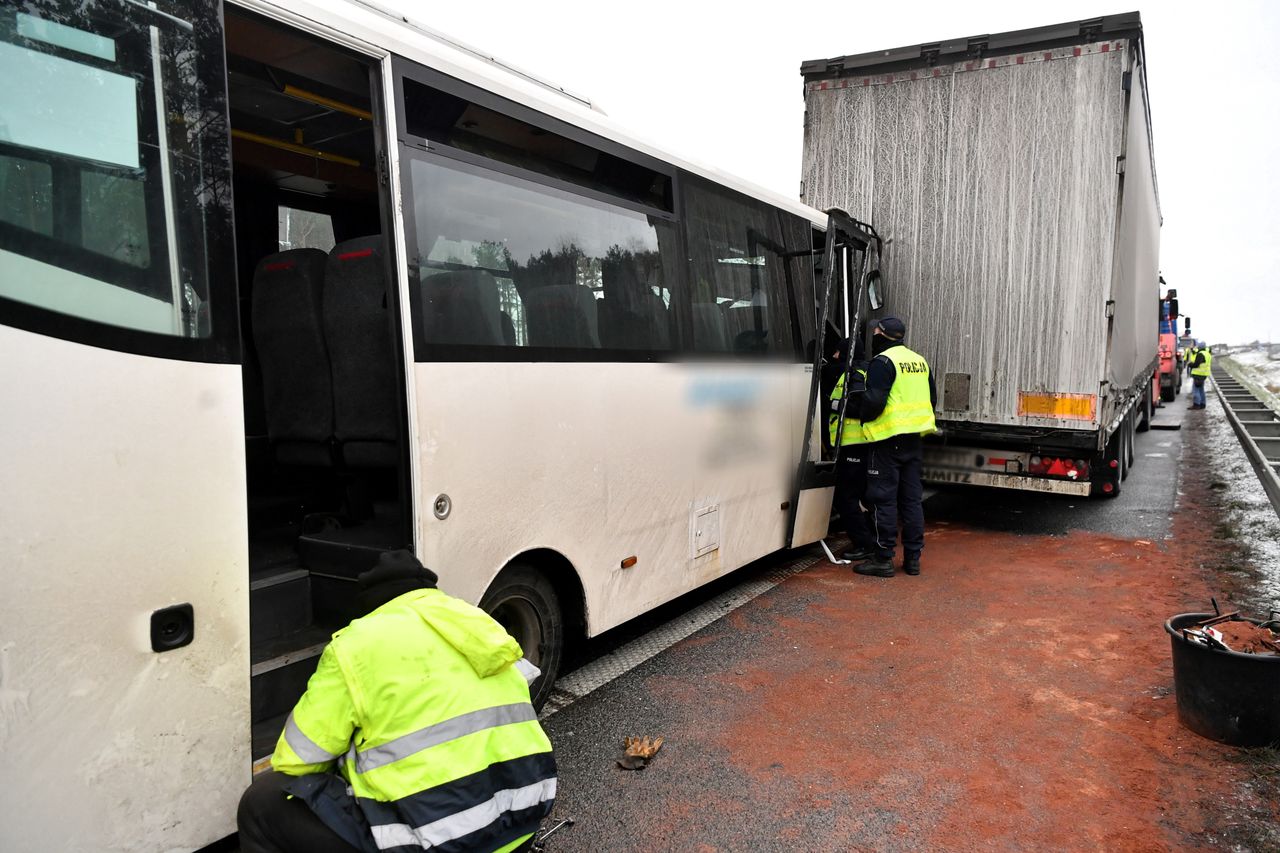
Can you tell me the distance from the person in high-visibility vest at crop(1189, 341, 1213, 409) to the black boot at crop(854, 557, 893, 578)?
20713mm

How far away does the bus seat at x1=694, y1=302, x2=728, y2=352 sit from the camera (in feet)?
16.2

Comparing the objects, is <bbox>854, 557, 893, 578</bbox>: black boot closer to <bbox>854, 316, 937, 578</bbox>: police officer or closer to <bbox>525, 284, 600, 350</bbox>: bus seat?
<bbox>854, 316, 937, 578</bbox>: police officer

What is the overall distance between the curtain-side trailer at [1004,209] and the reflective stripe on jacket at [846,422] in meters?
1.41

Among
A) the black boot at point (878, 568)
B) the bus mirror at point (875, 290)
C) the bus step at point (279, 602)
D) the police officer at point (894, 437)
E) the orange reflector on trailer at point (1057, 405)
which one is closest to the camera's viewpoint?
the bus step at point (279, 602)

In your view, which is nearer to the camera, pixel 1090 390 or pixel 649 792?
pixel 649 792

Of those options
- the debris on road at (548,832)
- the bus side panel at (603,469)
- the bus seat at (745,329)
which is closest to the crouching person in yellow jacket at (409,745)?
the debris on road at (548,832)

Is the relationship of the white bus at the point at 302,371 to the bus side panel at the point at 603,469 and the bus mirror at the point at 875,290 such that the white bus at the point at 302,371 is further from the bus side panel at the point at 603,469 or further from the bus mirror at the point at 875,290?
the bus mirror at the point at 875,290

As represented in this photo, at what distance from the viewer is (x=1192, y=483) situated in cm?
1092

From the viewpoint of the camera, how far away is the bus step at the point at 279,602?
10.6 feet

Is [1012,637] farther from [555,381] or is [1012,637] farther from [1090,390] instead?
[555,381]

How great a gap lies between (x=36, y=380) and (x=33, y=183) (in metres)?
0.53

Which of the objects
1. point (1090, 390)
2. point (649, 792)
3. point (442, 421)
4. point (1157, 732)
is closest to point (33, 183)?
point (442, 421)

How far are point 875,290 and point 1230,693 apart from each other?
4570mm

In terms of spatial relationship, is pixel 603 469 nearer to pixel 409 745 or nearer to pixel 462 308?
pixel 462 308
